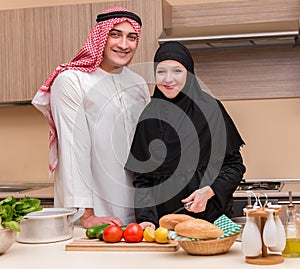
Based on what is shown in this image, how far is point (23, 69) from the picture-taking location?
360 centimetres

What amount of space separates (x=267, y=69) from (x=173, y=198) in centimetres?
155

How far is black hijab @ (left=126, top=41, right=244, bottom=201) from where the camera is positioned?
235cm

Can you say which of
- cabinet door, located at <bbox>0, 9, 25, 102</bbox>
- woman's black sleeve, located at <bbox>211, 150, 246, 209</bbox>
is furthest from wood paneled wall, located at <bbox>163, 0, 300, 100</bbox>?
woman's black sleeve, located at <bbox>211, 150, 246, 209</bbox>

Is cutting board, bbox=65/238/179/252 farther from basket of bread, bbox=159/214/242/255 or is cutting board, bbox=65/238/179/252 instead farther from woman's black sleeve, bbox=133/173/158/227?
woman's black sleeve, bbox=133/173/158/227

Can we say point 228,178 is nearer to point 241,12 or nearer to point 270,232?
point 270,232

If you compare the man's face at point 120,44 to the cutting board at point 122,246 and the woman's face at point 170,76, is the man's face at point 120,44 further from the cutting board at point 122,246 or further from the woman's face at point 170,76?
the cutting board at point 122,246

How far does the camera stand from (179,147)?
2.37 m

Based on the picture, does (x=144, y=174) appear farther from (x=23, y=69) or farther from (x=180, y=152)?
(x=23, y=69)

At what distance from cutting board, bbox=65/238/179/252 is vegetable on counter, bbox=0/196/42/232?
170 millimetres

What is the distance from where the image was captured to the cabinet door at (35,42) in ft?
11.5

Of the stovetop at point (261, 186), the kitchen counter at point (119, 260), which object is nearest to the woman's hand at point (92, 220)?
the kitchen counter at point (119, 260)

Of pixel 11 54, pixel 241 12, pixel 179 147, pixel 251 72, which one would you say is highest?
pixel 241 12

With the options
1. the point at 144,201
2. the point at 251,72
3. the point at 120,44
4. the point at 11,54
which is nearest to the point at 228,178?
the point at 144,201

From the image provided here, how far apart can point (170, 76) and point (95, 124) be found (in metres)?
0.40
